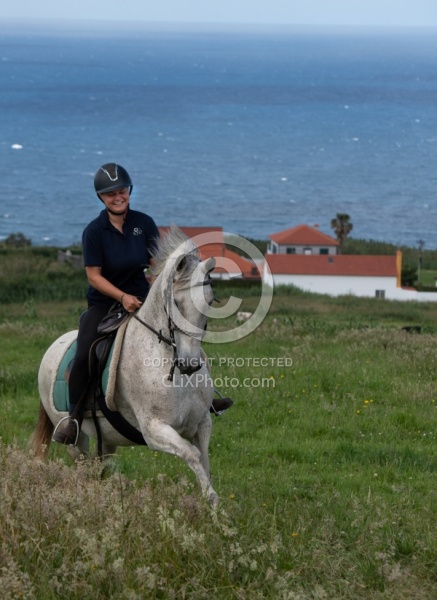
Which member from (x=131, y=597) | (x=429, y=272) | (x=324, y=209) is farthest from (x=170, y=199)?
(x=131, y=597)

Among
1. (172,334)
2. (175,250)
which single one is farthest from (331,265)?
(172,334)

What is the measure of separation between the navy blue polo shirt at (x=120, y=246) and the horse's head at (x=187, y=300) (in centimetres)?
92

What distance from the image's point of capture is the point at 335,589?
6.70m

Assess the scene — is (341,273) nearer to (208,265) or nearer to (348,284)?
(348,284)

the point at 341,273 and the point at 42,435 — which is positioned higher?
the point at 341,273

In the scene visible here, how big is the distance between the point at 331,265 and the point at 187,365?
299 ft

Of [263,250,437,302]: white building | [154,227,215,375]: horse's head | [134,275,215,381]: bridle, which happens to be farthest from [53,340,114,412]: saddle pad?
[263,250,437,302]: white building

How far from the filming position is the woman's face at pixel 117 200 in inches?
360

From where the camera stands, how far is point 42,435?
35.1 feet

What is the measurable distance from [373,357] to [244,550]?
11467mm

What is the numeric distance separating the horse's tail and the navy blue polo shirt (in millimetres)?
2089

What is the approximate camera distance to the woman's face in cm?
916

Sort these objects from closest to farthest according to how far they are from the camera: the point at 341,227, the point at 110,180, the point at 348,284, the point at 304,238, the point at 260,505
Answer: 1. the point at 260,505
2. the point at 110,180
3. the point at 348,284
4. the point at 304,238
5. the point at 341,227

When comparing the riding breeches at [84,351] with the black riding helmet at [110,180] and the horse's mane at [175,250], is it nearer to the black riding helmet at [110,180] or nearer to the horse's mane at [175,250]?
the horse's mane at [175,250]
